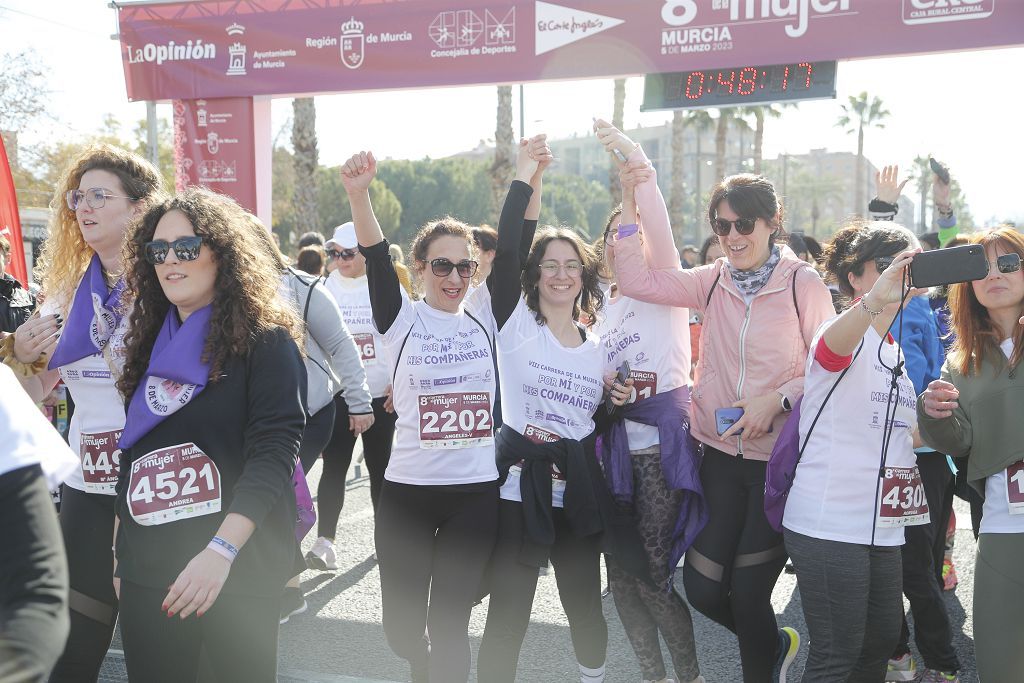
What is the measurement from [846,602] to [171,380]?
221 centimetres

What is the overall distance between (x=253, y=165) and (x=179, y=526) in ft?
29.8

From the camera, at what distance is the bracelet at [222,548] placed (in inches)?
89.2

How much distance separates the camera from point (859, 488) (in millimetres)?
3039

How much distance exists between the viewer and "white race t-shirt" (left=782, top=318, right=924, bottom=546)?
9.95 ft

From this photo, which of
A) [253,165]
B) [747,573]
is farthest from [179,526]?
[253,165]

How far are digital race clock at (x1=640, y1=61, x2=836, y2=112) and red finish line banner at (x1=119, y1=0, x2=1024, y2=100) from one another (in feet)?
0.51

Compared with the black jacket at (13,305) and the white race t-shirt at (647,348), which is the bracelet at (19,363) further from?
the white race t-shirt at (647,348)

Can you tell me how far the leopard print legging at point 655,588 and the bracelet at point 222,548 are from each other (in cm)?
183

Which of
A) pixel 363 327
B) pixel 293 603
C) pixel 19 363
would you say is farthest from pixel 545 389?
pixel 363 327

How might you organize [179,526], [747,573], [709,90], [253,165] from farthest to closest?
[253,165]
[709,90]
[747,573]
[179,526]

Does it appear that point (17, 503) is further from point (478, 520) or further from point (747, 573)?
point (747, 573)

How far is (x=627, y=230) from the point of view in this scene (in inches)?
150

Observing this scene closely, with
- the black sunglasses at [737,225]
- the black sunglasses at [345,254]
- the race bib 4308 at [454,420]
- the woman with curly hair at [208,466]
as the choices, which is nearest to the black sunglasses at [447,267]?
the race bib 4308 at [454,420]

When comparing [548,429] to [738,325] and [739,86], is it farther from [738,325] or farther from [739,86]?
[739,86]
